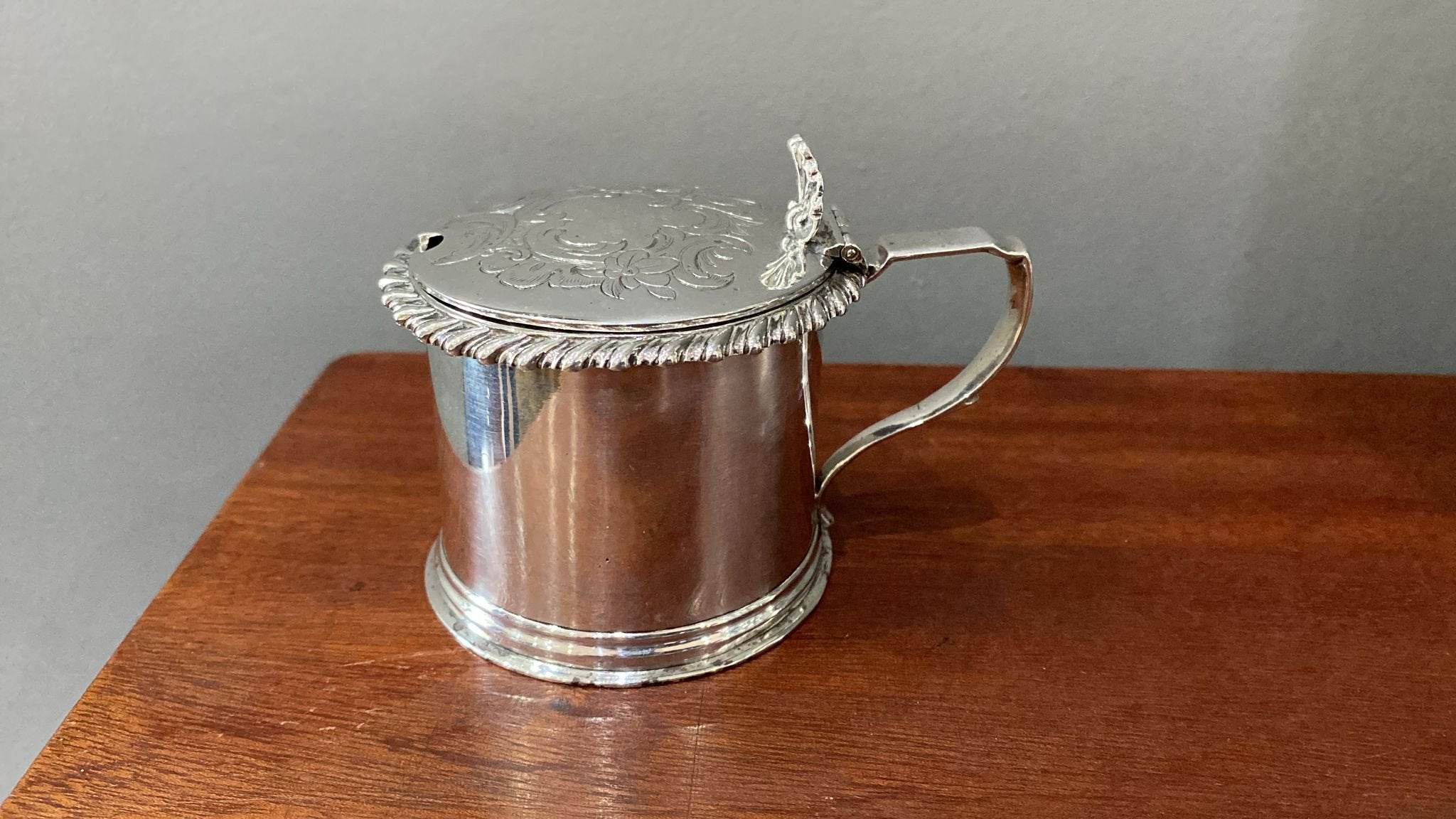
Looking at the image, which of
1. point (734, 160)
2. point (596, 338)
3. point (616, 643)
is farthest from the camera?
point (734, 160)

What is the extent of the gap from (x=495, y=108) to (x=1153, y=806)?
79 cm


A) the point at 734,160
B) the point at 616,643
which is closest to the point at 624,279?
the point at 616,643

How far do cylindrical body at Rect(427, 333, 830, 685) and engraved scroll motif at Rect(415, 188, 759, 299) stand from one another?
0.05 metres

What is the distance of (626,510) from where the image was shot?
61 cm

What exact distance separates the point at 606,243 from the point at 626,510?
16cm

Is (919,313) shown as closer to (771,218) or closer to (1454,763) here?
(771,218)

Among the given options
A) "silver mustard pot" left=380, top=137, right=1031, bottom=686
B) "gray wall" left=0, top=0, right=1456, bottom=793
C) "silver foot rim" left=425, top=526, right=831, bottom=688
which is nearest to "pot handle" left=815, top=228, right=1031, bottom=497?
"silver mustard pot" left=380, top=137, right=1031, bottom=686

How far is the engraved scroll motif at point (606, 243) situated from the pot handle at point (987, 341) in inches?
3.8

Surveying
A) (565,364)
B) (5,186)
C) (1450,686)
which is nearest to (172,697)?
(565,364)

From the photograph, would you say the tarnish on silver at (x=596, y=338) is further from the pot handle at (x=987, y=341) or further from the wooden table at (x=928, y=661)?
the wooden table at (x=928, y=661)

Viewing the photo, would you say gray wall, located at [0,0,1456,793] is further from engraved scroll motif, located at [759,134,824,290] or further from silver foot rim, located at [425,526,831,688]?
silver foot rim, located at [425,526,831,688]

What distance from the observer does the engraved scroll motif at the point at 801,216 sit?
0.62 m

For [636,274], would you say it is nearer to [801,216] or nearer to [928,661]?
[801,216]

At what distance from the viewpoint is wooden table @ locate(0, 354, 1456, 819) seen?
1.91 ft
